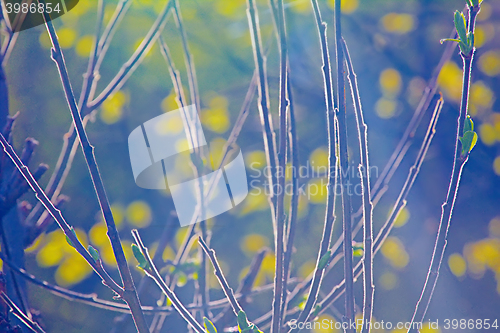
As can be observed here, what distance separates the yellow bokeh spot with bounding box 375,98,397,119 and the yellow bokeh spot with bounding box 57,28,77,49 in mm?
2770

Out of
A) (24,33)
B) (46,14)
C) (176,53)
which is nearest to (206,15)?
(176,53)

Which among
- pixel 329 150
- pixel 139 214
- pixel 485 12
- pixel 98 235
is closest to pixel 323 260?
pixel 329 150

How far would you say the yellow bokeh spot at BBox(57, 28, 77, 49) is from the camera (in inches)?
119

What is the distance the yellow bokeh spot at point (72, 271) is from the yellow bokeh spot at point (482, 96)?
11.8 feet

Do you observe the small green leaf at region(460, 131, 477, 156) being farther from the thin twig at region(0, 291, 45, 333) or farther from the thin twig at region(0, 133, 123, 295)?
the thin twig at region(0, 291, 45, 333)

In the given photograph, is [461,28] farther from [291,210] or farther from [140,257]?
[140,257]

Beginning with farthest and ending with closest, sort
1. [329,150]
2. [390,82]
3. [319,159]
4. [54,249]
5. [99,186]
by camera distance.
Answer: [390,82] < [319,159] < [54,249] < [329,150] < [99,186]

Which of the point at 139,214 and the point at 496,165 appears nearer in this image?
the point at 496,165

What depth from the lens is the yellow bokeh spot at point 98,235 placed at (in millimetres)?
2824

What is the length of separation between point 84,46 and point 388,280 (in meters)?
3.27

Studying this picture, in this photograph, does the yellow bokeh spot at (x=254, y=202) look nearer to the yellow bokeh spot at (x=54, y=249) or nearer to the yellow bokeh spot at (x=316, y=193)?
the yellow bokeh spot at (x=316, y=193)

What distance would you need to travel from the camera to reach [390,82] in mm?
3168

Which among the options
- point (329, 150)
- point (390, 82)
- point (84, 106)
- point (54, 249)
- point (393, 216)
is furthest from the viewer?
point (390, 82)

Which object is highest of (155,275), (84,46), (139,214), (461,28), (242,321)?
(84,46)
